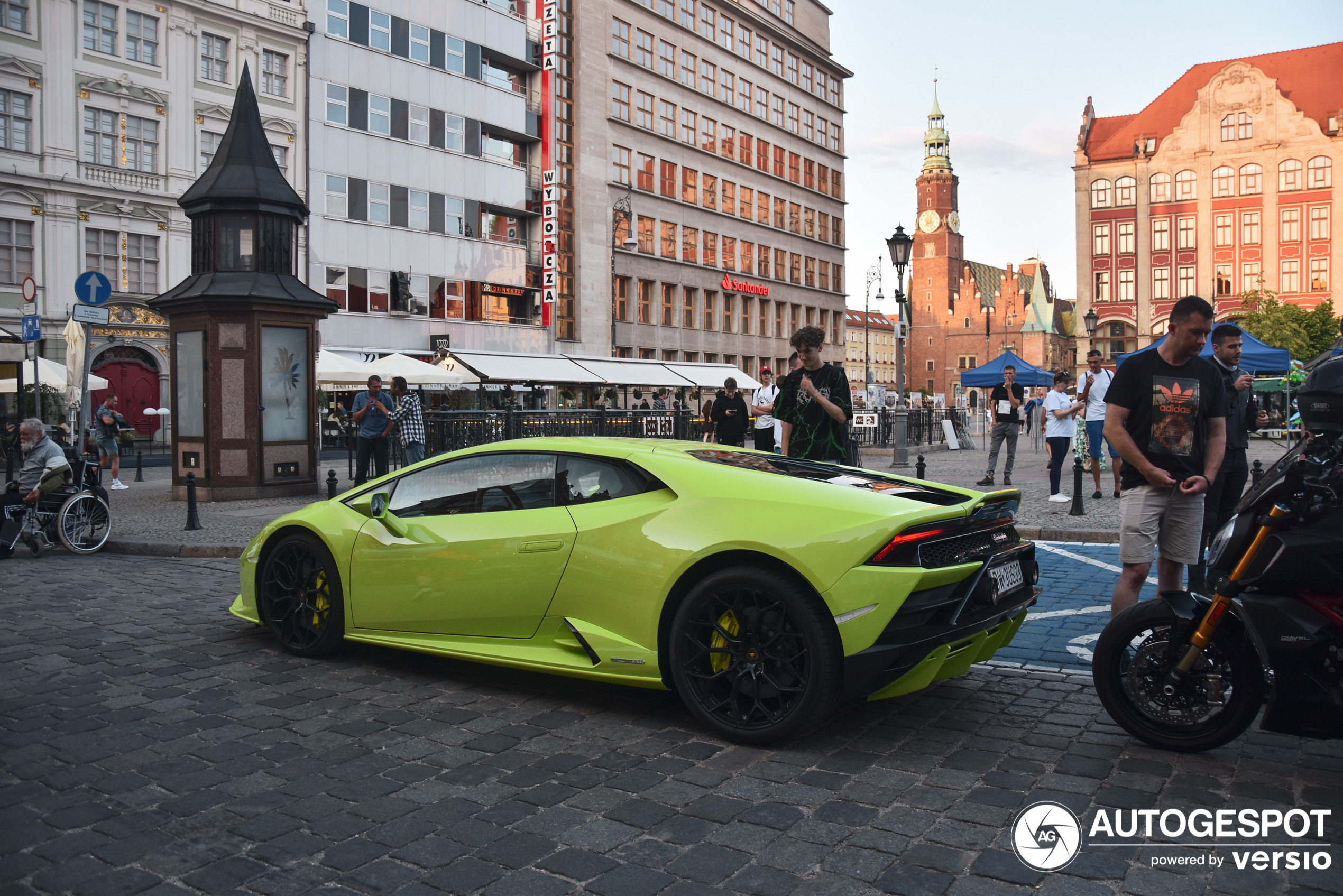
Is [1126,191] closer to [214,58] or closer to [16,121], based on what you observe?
[214,58]

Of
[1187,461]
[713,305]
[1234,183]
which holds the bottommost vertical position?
[1187,461]

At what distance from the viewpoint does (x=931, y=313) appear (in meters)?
150

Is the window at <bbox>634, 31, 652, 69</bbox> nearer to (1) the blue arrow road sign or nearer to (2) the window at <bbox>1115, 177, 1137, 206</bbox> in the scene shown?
(2) the window at <bbox>1115, 177, 1137, 206</bbox>

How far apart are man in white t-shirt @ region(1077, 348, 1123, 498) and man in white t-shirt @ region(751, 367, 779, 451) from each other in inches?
172

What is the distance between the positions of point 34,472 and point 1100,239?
8172 cm

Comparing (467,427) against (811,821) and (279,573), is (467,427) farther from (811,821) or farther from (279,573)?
(811,821)

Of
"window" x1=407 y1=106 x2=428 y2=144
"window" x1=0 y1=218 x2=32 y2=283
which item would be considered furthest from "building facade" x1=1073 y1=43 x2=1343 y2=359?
"window" x1=0 y1=218 x2=32 y2=283

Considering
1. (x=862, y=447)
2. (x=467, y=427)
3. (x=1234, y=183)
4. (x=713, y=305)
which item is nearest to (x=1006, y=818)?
(x=467, y=427)

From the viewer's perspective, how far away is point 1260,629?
3.96 meters

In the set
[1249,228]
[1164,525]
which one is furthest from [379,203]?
[1249,228]

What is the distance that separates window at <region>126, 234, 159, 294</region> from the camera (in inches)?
1414

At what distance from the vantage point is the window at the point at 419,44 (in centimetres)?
4222

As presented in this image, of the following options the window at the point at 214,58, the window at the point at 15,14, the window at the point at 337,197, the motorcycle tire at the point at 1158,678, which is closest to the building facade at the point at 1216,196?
the window at the point at 337,197

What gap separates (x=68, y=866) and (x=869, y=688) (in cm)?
290
